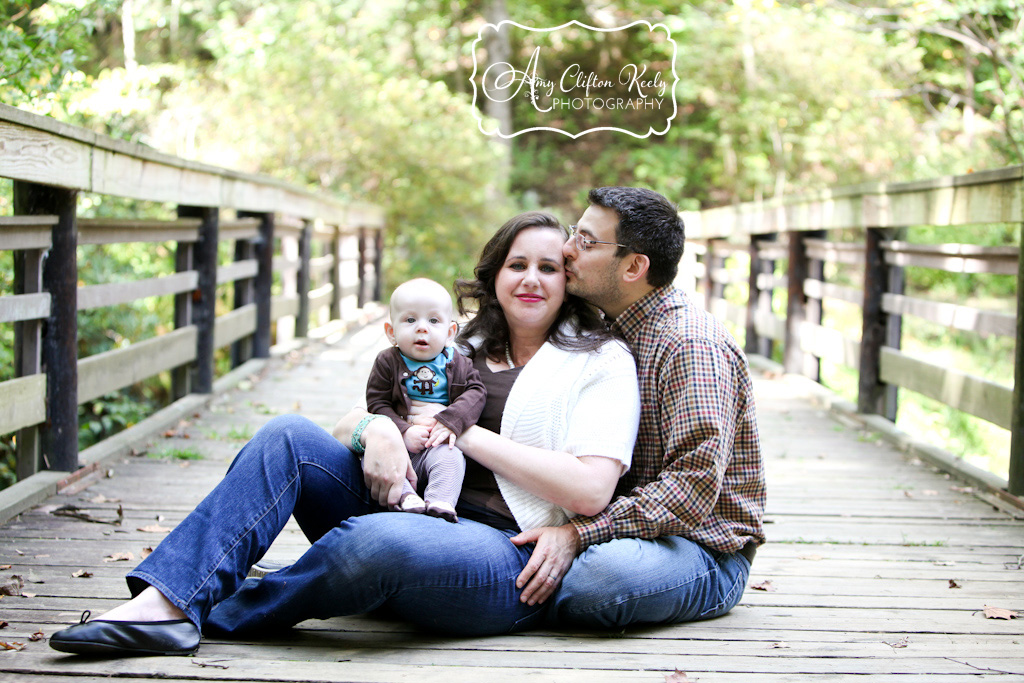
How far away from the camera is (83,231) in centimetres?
373

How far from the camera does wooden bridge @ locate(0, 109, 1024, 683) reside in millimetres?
2084

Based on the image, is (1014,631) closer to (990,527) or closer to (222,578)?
(990,527)

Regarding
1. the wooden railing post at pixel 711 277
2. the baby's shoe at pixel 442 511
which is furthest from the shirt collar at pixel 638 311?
the wooden railing post at pixel 711 277

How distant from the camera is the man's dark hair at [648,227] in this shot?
2.39 meters

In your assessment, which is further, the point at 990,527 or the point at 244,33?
the point at 244,33

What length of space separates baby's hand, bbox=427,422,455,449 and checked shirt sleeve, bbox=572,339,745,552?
0.35 metres

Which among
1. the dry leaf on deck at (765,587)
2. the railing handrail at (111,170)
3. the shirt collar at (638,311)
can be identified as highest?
the railing handrail at (111,170)

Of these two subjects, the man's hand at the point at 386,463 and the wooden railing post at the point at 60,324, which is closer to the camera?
the man's hand at the point at 386,463

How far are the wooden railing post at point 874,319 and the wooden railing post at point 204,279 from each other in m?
3.34

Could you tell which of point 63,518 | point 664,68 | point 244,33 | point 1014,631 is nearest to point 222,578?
point 63,518

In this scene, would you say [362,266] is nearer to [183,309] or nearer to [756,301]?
[756,301]

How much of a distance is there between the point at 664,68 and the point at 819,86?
4832mm

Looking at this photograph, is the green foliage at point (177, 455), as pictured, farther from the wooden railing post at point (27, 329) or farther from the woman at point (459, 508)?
the woman at point (459, 508)

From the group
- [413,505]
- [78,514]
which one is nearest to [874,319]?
[413,505]
